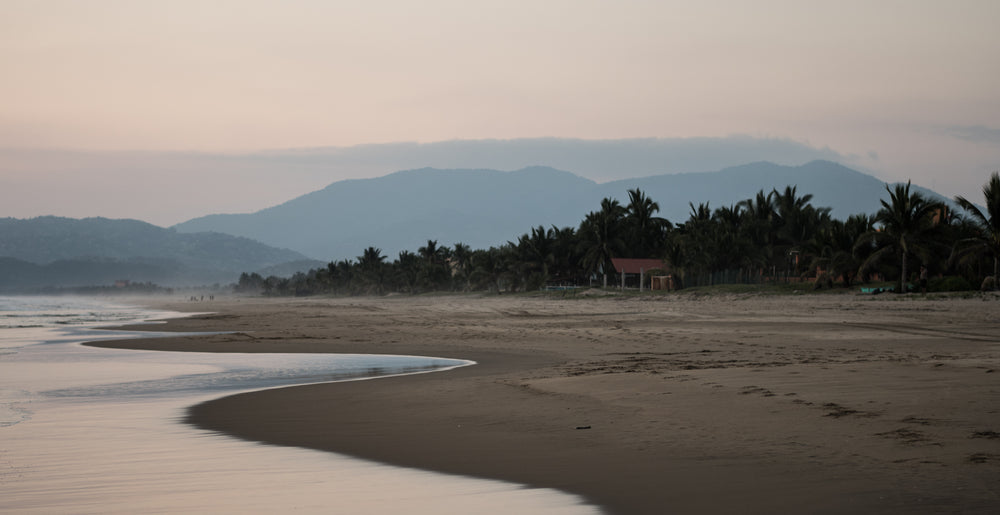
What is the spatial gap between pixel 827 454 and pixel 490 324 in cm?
2862

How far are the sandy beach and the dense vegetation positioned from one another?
2720 centimetres

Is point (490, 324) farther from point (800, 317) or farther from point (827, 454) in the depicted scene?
point (827, 454)

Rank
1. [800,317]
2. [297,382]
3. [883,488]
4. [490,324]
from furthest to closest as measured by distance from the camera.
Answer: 1. [490,324]
2. [800,317]
3. [297,382]
4. [883,488]

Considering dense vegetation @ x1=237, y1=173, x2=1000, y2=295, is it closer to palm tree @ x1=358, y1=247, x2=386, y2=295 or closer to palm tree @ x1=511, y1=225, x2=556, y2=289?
palm tree @ x1=511, y1=225, x2=556, y2=289

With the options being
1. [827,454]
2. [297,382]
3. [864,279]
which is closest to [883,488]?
[827,454]

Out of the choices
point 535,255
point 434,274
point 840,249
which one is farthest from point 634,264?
point 434,274

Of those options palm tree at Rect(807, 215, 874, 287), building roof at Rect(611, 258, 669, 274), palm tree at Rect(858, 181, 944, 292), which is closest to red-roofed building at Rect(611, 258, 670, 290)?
building roof at Rect(611, 258, 669, 274)

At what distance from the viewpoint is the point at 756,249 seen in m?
71.9

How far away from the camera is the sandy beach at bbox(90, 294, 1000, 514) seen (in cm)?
651

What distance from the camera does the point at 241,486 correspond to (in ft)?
23.9

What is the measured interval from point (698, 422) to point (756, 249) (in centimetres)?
6567

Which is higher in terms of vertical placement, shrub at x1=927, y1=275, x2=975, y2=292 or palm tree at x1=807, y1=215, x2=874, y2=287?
Result: palm tree at x1=807, y1=215, x2=874, y2=287

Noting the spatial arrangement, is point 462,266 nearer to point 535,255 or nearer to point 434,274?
point 434,274

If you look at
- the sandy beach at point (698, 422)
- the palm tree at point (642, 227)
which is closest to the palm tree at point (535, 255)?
the palm tree at point (642, 227)
